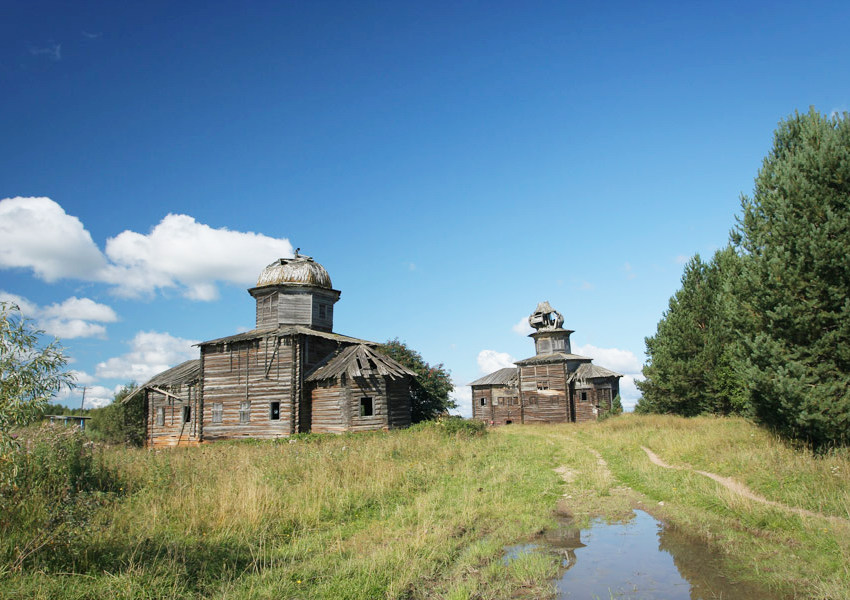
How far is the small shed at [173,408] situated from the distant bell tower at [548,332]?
30.4 m

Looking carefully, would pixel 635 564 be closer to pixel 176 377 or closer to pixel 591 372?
pixel 176 377

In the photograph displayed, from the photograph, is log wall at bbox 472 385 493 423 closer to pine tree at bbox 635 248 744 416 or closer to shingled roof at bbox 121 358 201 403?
pine tree at bbox 635 248 744 416

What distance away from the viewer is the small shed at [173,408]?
32500 mm

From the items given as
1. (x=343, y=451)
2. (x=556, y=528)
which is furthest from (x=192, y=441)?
(x=556, y=528)

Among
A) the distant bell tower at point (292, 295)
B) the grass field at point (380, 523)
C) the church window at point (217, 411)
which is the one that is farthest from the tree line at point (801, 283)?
the church window at point (217, 411)

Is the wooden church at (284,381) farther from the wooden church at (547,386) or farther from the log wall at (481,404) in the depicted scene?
the log wall at (481,404)

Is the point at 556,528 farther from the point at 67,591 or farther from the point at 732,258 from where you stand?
the point at 732,258

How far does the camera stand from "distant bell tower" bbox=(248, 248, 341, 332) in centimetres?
3331

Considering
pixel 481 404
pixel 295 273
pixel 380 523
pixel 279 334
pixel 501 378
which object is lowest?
pixel 380 523

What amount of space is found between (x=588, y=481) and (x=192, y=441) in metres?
27.0

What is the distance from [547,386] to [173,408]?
30.2 m

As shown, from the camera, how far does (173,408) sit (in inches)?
1319

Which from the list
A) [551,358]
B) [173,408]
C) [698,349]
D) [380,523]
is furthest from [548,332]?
[380,523]

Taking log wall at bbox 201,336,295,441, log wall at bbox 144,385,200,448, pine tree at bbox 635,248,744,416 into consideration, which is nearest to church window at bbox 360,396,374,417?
log wall at bbox 201,336,295,441
